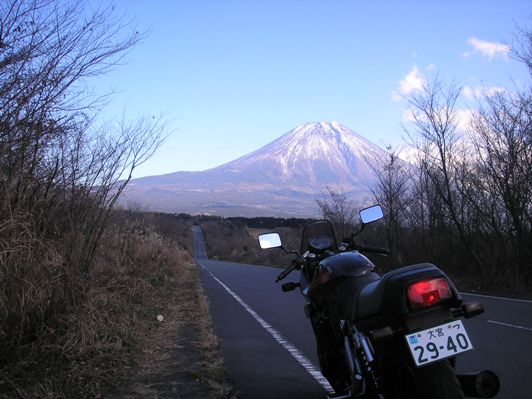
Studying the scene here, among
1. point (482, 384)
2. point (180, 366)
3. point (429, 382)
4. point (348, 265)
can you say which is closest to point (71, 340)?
point (180, 366)

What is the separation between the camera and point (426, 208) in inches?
982

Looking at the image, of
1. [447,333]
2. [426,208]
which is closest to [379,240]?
[426,208]

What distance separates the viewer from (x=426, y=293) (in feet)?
10.7

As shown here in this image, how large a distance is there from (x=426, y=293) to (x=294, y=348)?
4.59 metres

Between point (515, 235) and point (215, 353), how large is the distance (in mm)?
14658

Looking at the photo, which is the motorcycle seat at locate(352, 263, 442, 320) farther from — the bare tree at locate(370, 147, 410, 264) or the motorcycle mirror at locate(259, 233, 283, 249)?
the bare tree at locate(370, 147, 410, 264)

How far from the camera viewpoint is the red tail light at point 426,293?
3.25 metres

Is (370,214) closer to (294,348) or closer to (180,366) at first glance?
(180,366)

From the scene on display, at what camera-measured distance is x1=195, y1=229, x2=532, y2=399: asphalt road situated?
5.51 metres

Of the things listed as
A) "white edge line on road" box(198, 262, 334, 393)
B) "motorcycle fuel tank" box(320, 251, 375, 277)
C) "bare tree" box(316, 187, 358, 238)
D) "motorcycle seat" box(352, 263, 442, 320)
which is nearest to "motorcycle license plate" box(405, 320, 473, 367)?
"motorcycle seat" box(352, 263, 442, 320)

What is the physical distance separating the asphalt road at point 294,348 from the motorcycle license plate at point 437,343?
2.20 meters

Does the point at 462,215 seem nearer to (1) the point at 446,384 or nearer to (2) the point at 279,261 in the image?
(1) the point at 446,384

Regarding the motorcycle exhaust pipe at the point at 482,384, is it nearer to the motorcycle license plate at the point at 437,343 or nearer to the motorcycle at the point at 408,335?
the motorcycle at the point at 408,335

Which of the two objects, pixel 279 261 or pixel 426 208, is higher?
pixel 426 208
